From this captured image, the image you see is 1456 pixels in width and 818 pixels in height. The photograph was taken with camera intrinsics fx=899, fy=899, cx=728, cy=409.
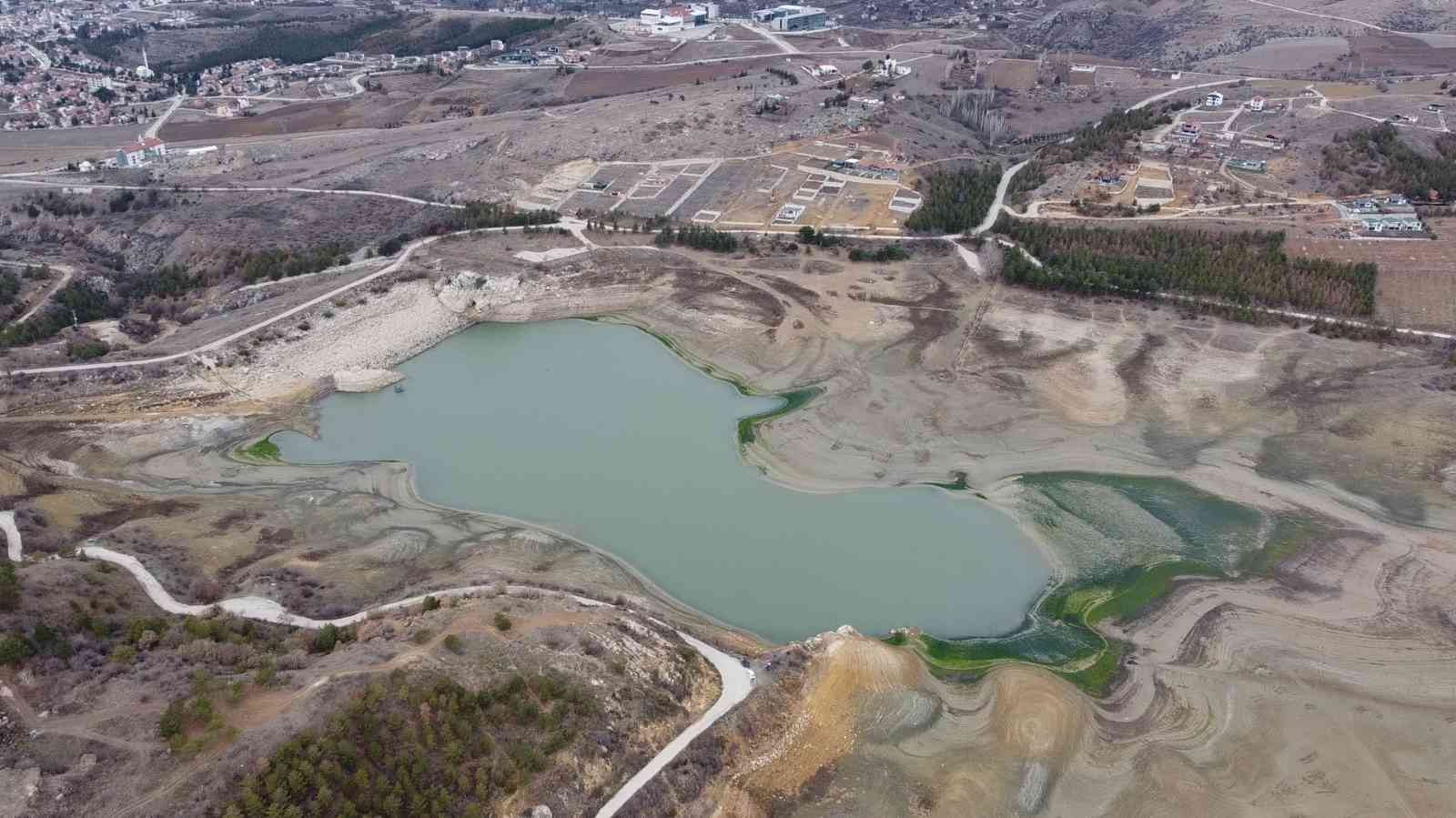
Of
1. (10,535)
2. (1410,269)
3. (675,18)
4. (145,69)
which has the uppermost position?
(675,18)

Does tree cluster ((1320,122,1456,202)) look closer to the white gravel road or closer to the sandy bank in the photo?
the sandy bank

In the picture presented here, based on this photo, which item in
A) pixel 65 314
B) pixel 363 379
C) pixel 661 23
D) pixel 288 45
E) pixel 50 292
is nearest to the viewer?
pixel 363 379

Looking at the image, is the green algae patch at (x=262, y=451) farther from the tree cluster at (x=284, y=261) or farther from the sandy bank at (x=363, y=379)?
the tree cluster at (x=284, y=261)

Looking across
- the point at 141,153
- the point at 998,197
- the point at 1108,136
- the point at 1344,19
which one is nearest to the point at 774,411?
the point at 998,197

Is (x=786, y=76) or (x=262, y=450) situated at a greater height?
(x=786, y=76)

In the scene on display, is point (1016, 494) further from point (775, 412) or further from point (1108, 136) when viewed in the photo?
point (1108, 136)

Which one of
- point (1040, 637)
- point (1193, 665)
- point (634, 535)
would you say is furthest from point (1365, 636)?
point (634, 535)

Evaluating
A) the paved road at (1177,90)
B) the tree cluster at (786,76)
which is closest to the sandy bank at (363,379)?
the tree cluster at (786,76)
